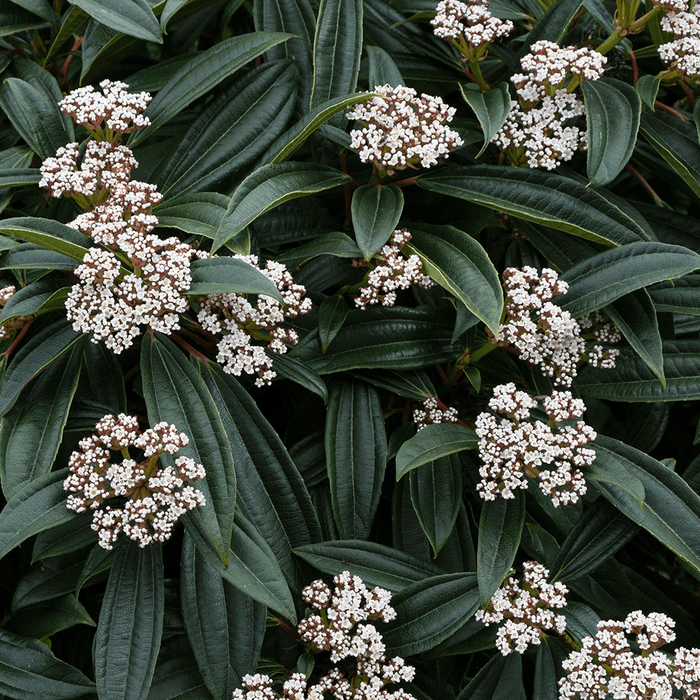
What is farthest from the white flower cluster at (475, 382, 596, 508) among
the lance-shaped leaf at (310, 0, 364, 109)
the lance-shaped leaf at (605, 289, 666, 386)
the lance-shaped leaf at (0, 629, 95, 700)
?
the lance-shaped leaf at (0, 629, 95, 700)

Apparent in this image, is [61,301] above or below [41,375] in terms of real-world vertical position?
above

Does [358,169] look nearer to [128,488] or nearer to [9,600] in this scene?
[128,488]

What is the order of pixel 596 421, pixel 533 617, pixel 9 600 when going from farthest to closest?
pixel 596 421, pixel 9 600, pixel 533 617

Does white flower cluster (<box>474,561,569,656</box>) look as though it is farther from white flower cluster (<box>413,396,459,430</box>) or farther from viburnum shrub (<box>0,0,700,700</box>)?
white flower cluster (<box>413,396,459,430</box>)

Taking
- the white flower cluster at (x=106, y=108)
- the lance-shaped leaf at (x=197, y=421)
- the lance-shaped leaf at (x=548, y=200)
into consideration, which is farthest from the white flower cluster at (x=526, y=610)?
the white flower cluster at (x=106, y=108)

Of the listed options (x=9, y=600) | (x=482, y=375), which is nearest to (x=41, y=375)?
(x=9, y=600)

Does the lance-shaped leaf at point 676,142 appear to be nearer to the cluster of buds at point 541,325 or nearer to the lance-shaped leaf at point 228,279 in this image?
the cluster of buds at point 541,325

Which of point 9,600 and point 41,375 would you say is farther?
point 9,600

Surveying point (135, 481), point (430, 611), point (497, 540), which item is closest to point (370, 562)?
point (430, 611)
